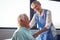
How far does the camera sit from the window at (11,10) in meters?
3.26

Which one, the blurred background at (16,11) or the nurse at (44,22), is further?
the blurred background at (16,11)

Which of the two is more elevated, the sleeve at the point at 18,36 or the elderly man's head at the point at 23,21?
the elderly man's head at the point at 23,21

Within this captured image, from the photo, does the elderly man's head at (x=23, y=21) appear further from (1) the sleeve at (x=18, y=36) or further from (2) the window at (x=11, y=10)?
(2) the window at (x=11, y=10)

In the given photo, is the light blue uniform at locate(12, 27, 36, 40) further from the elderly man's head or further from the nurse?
the nurse

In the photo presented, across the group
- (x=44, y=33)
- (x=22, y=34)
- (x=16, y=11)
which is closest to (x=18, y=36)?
(x=22, y=34)

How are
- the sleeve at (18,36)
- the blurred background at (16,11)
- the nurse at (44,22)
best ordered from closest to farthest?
the sleeve at (18,36) → the nurse at (44,22) → the blurred background at (16,11)

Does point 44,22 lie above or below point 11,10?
below

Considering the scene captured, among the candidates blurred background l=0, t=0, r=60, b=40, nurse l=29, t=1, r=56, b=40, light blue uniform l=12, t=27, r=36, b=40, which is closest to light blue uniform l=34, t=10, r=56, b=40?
nurse l=29, t=1, r=56, b=40

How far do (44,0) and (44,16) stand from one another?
90 cm

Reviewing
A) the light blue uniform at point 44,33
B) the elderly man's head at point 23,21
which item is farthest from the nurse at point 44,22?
the elderly man's head at point 23,21

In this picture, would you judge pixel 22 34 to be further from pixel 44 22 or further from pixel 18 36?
pixel 44 22

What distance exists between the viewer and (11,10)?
328 centimetres

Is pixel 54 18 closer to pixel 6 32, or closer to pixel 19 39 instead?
pixel 6 32

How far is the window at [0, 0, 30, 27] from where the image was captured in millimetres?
3256
